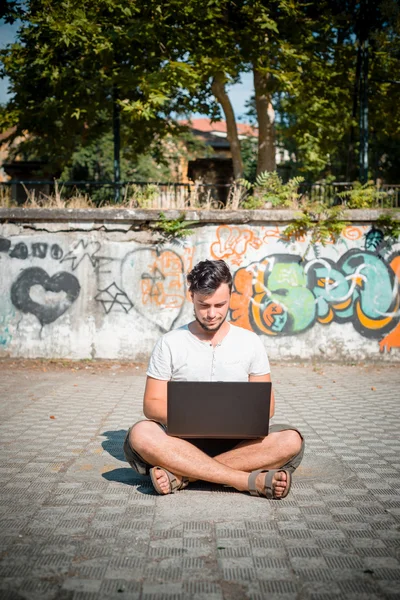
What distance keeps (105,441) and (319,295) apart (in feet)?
19.3

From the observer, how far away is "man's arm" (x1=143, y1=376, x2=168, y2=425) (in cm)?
389

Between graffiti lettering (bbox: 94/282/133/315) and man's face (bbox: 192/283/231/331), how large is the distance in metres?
6.48

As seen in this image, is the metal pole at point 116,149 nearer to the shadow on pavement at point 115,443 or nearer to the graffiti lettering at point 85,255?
the graffiti lettering at point 85,255

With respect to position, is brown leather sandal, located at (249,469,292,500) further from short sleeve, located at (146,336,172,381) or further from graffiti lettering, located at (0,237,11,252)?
graffiti lettering, located at (0,237,11,252)

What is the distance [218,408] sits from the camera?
351 cm

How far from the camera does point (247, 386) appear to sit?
3477 mm

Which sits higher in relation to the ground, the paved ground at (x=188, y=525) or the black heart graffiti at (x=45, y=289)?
the black heart graffiti at (x=45, y=289)

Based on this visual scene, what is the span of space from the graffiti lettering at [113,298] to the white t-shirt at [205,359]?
6.33 metres

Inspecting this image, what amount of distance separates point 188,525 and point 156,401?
90 cm

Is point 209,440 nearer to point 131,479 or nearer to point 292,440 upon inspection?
point 292,440

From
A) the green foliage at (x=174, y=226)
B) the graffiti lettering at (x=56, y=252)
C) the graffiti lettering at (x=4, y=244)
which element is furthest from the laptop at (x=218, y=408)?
the graffiti lettering at (x=4, y=244)

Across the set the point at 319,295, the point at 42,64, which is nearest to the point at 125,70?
the point at 42,64

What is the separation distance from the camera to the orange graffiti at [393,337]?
10.3 metres

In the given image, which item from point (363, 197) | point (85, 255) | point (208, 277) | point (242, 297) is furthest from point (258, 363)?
point (363, 197)
